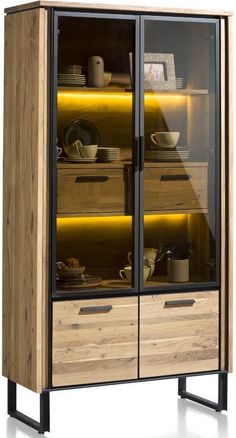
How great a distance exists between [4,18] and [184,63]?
3.33ft

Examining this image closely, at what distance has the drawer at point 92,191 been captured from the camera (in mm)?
6574

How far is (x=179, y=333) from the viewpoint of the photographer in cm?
686

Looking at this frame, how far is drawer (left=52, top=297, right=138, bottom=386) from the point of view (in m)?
6.52

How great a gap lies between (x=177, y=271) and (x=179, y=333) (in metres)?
0.35

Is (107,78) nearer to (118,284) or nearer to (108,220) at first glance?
(108,220)

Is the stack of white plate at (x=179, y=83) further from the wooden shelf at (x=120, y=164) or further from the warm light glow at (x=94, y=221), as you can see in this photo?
the warm light glow at (x=94, y=221)

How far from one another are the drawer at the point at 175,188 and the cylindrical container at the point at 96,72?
1.74 feet

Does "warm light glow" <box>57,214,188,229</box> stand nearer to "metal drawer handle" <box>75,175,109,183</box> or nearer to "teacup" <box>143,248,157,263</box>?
"teacup" <box>143,248,157,263</box>

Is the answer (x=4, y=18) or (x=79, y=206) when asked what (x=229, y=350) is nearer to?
A: (x=79, y=206)

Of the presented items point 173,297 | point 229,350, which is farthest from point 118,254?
point 229,350

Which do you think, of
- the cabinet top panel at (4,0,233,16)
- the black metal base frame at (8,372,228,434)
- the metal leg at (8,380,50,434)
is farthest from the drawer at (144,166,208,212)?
the metal leg at (8,380,50,434)

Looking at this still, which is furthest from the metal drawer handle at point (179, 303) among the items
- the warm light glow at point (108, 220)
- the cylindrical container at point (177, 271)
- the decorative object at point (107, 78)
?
the decorative object at point (107, 78)

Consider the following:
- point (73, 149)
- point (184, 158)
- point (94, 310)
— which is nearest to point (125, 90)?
point (73, 149)

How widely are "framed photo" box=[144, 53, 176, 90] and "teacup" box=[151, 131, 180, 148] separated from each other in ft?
0.82
